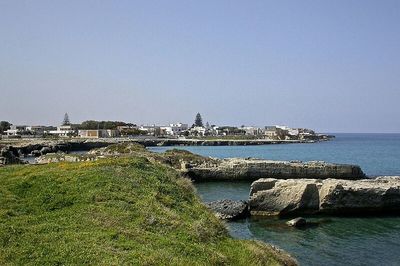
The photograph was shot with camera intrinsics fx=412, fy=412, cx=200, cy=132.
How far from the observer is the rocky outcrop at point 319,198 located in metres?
34.3

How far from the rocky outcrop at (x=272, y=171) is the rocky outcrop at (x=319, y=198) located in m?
23.0

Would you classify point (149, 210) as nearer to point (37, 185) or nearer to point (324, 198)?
point (37, 185)

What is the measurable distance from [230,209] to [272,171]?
27674mm

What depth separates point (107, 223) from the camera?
15.5 meters

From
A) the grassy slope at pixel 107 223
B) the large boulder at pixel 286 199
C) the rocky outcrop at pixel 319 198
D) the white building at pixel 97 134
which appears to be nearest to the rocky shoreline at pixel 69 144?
the white building at pixel 97 134

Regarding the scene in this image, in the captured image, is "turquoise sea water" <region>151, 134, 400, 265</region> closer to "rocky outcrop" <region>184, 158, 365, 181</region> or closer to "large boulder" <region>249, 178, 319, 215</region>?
"large boulder" <region>249, 178, 319, 215</region>

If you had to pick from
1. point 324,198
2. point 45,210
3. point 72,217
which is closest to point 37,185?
point 45,210

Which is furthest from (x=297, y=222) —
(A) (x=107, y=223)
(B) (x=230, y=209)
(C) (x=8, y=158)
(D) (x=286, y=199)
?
(C) (x=8, y=158)

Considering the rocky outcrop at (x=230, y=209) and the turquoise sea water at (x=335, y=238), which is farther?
the rocky outcrop at (x=230, y=209)

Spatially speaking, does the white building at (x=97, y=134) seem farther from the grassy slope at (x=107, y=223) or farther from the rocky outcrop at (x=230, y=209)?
the grassy slope at (x=107, y=223)

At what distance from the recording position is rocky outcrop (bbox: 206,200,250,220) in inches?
1268

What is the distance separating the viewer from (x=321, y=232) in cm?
2864

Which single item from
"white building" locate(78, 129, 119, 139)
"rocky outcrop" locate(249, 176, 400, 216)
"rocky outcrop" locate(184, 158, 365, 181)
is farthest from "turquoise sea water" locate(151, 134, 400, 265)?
"white building" locate(78, 129, 119, 139)

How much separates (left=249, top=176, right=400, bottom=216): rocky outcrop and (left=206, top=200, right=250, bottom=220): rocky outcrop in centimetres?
130
